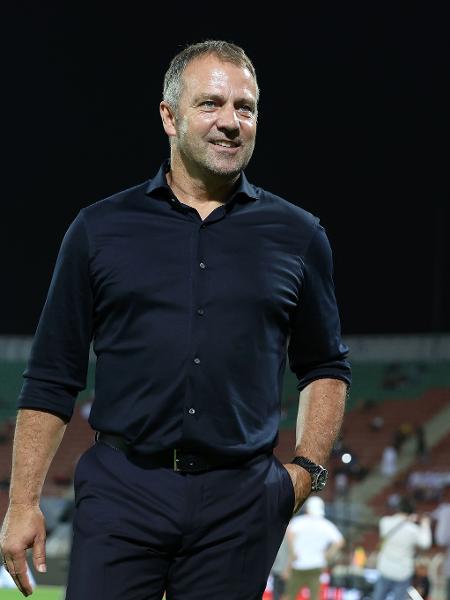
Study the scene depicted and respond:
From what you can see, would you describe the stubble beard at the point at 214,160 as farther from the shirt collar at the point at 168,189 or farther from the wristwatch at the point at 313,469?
the wristwatch at the point at 313,469

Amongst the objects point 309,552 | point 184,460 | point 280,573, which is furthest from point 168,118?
point 280,573

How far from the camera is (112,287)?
8.23 ft

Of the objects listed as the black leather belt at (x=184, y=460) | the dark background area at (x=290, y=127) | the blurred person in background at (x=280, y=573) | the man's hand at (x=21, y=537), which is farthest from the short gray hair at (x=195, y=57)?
the dark background area at (x=290, y=127)

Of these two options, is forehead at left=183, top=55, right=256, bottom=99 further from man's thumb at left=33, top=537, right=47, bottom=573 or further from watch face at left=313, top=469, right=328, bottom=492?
man's thumb at left=33, top=537, right=47, bottom=573

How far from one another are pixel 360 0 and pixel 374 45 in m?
1.88

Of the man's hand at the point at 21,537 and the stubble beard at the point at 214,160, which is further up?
the stubble beard at the point at 214,160

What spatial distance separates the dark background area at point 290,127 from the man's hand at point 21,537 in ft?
93.0

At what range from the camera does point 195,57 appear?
2637mm

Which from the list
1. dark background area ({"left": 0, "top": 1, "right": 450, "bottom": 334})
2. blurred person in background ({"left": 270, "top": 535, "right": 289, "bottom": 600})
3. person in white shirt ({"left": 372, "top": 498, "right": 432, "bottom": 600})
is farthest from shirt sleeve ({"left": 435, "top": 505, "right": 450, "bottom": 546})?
dark background area ({"left": 0, "top": 1, "right": 450, "bottom": 334})

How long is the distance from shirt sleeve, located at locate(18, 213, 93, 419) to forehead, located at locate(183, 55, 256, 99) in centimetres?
37

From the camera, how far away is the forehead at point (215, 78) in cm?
259

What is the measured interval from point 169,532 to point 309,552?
8.36 m

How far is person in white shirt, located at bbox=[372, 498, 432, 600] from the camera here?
35.1 ft

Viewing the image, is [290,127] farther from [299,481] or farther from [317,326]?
[299,481]
